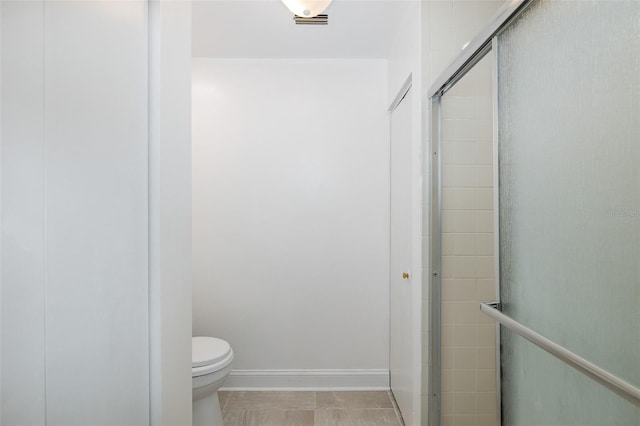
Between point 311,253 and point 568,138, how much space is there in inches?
A: 79.2

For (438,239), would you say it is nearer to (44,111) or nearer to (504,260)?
(504,260)

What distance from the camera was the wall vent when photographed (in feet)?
6.97

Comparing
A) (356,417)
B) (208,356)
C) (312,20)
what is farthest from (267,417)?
(312,20)

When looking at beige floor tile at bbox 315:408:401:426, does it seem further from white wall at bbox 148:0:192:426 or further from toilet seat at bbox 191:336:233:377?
white wall at bbox 148:0:192:426

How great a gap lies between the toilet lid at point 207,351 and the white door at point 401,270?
1.00 meters

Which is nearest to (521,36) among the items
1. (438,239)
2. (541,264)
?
(541,264)

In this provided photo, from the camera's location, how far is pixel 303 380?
8.71 feet

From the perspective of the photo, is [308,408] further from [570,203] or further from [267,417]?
[570,203]

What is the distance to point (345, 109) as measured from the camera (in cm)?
268

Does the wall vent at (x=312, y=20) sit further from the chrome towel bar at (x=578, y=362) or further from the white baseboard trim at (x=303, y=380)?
the white baseboard trim at (x=303, y=380)

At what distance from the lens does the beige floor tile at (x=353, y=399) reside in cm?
243

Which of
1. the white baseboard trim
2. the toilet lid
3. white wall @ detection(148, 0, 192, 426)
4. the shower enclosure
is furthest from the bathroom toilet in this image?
the shower enclosure

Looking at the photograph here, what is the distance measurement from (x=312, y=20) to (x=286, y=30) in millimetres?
219

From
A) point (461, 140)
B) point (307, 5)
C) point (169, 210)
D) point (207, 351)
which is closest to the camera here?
point (169, 210)
